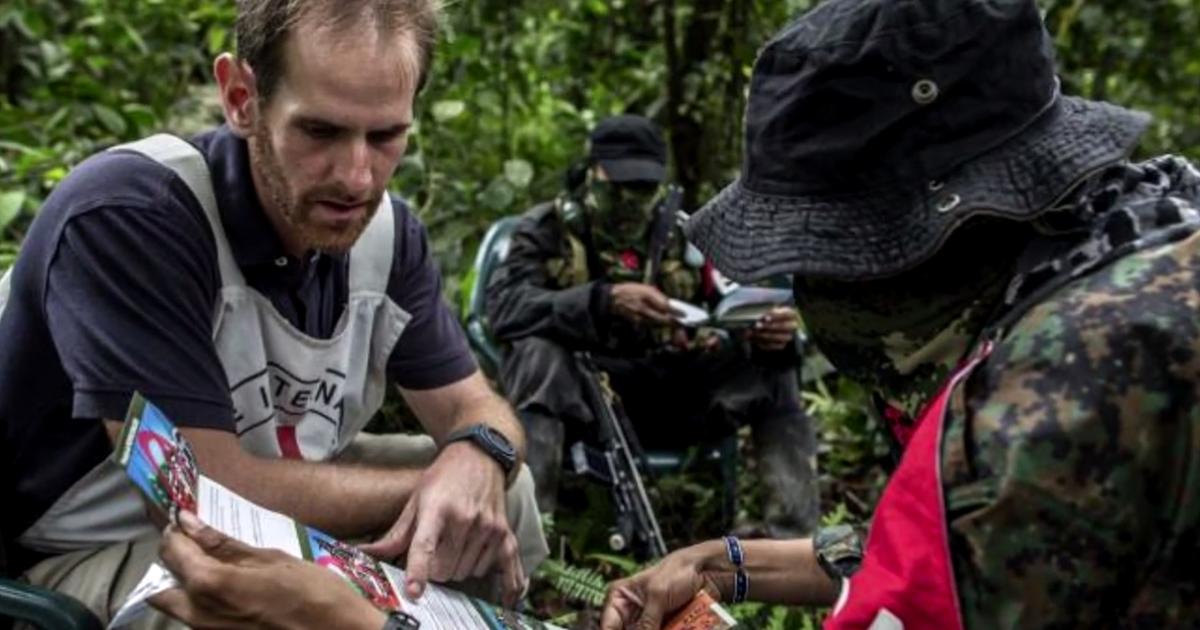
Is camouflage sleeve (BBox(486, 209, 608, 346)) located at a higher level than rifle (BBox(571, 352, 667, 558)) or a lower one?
higher

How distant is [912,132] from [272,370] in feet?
4.70

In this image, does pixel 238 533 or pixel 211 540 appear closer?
pixel 211 540

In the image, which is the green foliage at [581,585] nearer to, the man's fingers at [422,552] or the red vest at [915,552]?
the man's fingers at [422,552]

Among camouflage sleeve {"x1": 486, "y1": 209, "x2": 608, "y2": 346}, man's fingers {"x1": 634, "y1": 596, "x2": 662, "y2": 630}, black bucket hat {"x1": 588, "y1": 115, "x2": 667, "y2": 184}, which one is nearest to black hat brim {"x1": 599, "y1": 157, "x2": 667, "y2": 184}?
black bucket hat {"x1": 588, "y1": 115, "x2": 667, "y2": 184}

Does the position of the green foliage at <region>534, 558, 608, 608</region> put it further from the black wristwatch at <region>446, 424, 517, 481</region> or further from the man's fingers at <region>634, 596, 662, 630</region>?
the man's fingers at <region>634, 596, 662, 630</region>

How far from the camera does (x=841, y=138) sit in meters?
1.61

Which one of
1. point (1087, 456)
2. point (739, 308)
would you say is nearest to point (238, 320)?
point (1087, 456)

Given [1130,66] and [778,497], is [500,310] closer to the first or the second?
[778,497]

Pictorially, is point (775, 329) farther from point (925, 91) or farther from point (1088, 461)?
point (1088, 461)

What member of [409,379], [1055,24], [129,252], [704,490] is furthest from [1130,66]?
[129,252]

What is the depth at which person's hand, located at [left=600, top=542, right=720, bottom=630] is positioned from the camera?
7.39 feet

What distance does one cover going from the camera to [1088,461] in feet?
4.48

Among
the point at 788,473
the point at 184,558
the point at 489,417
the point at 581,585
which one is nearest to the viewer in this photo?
the point at 184,558

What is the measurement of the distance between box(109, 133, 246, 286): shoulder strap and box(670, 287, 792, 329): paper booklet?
2.25m
